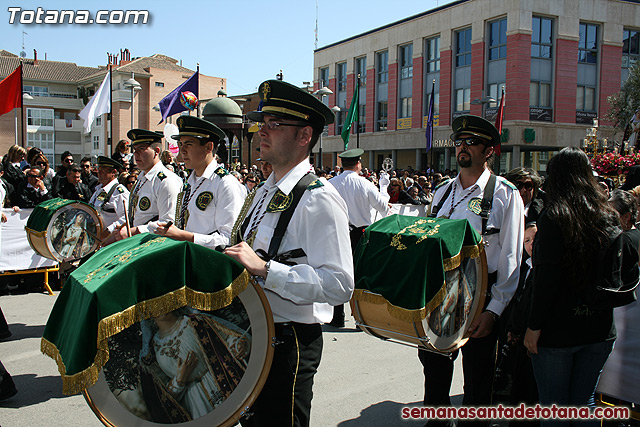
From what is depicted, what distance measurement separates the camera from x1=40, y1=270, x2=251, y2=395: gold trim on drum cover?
194cm

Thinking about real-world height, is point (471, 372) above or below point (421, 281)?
below

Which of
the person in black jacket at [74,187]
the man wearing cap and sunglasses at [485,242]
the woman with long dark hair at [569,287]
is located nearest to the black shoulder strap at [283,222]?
the woman with long dark hair at [569,287]

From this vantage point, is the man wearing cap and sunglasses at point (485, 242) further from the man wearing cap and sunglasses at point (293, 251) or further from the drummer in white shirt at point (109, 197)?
the drummer in white shirt at point (109, 197)

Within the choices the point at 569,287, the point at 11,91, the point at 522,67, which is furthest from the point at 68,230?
the point at 522,67

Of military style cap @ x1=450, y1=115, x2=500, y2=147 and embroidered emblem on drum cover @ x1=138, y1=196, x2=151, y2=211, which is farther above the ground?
military style cap @ x1=450, y1=115, x2=500, y2=147

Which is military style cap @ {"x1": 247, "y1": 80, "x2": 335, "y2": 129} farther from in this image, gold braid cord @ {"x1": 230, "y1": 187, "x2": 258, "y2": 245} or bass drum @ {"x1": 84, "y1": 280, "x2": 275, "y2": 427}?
bass drum @ {"x1": 84, "y1": 280, "x2": 275, "y2": 427}

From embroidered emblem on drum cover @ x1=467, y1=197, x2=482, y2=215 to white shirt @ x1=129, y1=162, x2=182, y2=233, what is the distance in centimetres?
293

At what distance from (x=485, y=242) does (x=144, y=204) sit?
3.49 metres

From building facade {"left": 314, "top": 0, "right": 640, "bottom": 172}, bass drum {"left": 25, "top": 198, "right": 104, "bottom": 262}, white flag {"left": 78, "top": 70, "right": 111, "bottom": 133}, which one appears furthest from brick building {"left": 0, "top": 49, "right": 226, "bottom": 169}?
bass drum {"left": 25, "top": 198, "right": 104, "bottom": 262}

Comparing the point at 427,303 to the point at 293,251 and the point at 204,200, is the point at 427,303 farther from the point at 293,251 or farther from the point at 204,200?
A: the point at 204,200

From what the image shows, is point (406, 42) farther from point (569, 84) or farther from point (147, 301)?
point (147, 301)

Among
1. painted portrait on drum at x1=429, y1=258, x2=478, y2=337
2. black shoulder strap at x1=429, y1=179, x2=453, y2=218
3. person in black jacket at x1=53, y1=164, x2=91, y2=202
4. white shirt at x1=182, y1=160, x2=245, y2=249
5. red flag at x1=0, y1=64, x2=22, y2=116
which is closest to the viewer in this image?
painted portrait on drum at x1=429, y1=258, x2=478, y2=337

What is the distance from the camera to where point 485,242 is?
3.83 meters

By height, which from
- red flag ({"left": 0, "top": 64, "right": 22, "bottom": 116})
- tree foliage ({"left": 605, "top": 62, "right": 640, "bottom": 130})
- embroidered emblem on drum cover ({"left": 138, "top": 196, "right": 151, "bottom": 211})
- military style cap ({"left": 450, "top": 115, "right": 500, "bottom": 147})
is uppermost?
tree foliage ({"left": 605, "top": 62, "right": 640, "bottom": 130})
